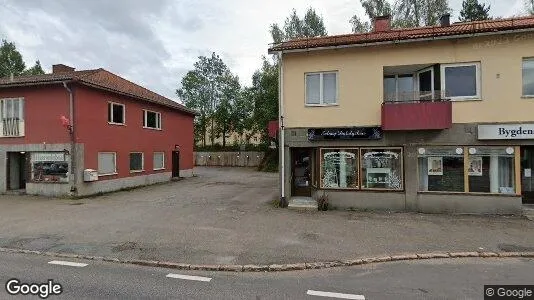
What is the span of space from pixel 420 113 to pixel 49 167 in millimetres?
16445

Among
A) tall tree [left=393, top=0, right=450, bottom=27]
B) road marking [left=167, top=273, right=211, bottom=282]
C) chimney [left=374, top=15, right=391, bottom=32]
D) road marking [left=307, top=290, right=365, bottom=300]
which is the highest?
tall tree [left=393, top=0, right=450, bottom=27]

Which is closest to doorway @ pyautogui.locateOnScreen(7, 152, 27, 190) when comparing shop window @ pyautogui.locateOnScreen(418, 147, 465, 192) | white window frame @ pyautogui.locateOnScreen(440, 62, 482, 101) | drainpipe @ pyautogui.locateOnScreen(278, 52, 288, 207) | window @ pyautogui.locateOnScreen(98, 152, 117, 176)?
window @ pyautogui.locateOnScreen(98, 152, 117, 176)

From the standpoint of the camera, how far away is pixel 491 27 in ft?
36.3

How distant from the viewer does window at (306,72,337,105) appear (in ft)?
41.4

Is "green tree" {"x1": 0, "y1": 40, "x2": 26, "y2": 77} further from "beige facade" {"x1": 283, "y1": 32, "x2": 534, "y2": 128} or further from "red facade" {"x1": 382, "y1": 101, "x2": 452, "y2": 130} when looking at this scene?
"red facade" {"x1": 382, "y1": 101, "x2": 452, "y2": 130}

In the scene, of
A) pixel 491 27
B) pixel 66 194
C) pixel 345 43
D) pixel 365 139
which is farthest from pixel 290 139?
pixel 66 194

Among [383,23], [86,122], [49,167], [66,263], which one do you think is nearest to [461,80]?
[383,23]

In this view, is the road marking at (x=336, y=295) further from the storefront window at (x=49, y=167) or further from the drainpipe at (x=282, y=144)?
the storefront window at (x=49, y=167)

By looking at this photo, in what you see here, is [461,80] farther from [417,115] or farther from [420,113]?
[417,115]

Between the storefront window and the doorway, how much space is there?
124 centimetres

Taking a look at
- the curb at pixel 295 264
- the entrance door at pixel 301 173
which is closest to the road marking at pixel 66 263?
the curb at pixel 295 264

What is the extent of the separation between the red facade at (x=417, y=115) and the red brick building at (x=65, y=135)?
13.5m

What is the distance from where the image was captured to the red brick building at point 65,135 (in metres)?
15.9

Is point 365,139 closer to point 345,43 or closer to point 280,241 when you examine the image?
point 345,43
